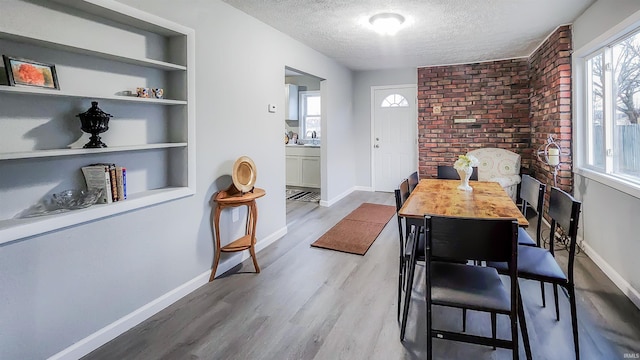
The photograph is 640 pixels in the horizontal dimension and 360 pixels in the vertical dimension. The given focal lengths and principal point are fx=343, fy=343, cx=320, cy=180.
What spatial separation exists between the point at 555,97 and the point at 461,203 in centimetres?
255

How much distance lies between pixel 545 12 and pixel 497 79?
244cm

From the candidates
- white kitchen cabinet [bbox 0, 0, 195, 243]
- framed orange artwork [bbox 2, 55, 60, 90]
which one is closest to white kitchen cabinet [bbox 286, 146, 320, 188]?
white kitchen cabinet [bbox 0, 0, 195, 243]

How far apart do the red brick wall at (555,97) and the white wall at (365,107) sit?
7.06 feet

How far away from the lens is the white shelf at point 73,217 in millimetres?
1563

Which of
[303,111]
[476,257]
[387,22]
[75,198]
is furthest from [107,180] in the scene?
[303,111]

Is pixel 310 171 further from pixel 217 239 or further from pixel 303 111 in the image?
pixel 217 239

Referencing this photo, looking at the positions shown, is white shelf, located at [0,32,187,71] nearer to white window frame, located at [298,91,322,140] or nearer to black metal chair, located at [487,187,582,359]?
black metal chair, located at [487,187,582,359]

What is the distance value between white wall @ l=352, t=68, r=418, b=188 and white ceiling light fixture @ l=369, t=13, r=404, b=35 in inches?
113

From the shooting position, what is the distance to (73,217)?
1.78 metres

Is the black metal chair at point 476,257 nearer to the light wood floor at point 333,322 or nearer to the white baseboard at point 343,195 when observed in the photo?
the light wood floor at point 333,322

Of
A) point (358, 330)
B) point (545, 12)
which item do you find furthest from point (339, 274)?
point (545, 12)

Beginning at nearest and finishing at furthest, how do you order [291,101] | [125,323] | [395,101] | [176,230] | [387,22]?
[125,323] → [176,230] → [387,22] → [395,101] → [291,101]

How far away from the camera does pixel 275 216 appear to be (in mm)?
3822

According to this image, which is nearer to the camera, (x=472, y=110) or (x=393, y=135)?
(x=472, y=110)
